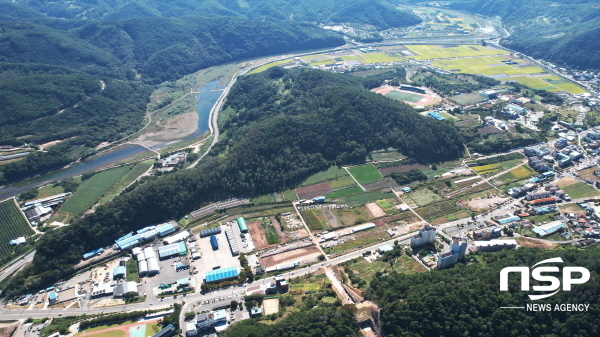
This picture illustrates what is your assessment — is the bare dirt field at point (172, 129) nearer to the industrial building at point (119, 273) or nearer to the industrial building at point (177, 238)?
the industrial building at point (177, 238)

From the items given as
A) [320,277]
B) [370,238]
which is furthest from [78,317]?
[370,238]

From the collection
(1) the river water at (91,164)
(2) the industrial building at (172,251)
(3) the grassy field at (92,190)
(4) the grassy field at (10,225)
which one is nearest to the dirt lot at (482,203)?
(2) the industrial building at (172,251)

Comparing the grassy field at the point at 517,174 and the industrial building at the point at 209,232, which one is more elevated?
the industrial building at the point at 209,232

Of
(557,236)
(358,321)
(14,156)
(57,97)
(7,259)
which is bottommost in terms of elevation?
(557,236)

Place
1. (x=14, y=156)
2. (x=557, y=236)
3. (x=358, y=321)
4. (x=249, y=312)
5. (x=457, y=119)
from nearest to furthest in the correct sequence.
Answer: (x=358, y=321) < (x=249, y=312) < (x=557, y=236) < (x=14, y=156) < (x=457, y=119)

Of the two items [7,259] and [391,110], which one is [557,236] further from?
[7,259]

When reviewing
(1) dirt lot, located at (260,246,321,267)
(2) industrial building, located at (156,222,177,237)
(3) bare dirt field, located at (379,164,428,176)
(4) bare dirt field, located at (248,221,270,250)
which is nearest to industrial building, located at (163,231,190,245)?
(2) industrial building, located at (156,222,177,237)
